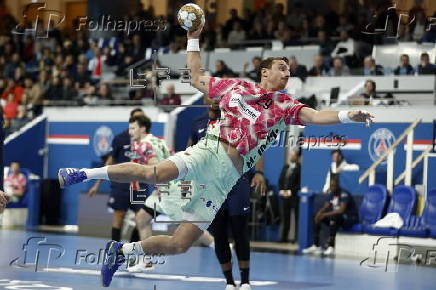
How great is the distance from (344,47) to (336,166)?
4.96 meters

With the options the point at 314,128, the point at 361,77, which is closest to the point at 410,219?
the point at 314,128

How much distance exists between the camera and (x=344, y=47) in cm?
2145

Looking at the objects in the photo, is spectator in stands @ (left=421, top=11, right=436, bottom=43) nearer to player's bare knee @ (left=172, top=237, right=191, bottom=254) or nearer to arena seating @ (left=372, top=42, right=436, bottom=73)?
arena seating @ (left=372, top=42, right=436, bottom=73)

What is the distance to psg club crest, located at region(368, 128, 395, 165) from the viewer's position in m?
17.3

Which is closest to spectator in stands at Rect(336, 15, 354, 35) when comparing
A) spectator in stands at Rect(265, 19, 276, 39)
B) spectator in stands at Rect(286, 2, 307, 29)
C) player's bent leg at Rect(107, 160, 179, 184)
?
spectator in stands at Rect(286, 2, 307, 29)

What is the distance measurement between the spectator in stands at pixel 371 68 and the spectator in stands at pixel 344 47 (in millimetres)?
1171

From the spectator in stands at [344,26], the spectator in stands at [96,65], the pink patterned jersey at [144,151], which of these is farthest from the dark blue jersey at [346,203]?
the spectator in stands at [96,65]

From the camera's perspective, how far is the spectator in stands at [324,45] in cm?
2186

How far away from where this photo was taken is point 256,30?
23828 millimetres

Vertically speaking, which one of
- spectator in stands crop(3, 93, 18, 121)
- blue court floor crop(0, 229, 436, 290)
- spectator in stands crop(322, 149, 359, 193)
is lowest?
blue court floor crop(0, 229, 436, 290)

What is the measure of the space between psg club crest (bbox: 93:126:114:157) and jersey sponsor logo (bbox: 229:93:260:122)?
13.8 meters

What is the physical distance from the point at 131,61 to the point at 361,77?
707cm

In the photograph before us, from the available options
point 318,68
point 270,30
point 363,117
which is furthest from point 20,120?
point 363,117

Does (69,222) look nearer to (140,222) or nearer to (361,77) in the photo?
(361,77)
